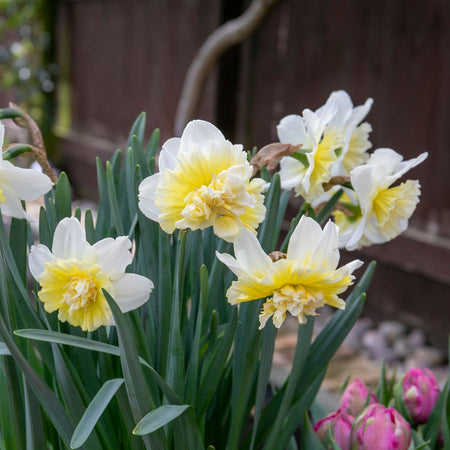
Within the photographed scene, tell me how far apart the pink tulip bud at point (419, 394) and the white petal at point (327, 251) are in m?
0.45

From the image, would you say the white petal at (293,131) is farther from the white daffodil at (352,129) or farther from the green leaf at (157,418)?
the green leaf at (157,418)

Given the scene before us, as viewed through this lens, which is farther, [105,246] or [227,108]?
[227,108]

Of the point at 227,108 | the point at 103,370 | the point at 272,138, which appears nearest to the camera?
the point at 103,370

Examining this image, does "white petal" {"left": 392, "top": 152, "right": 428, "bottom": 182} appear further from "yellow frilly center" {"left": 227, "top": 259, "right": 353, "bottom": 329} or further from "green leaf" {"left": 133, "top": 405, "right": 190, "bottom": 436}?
"green leaf" {"left": 133, "top": 405, "right": 190, "bottom": 436}

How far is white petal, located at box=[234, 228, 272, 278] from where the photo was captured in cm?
57

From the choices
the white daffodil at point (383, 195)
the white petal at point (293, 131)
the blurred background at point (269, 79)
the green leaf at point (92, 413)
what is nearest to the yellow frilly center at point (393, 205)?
the white daffodil at point (383, 195)

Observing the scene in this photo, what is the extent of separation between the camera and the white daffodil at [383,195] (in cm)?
69

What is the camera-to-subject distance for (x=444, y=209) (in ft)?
9.09

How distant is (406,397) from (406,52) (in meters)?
2.28

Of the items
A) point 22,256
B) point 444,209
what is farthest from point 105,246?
point 444,209

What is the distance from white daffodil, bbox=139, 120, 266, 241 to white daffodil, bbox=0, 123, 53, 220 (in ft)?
0.34

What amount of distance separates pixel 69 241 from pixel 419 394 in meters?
0.57

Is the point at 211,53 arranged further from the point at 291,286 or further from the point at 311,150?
the point at 291,286

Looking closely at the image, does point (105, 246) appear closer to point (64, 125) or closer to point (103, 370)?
point (103, 370)
